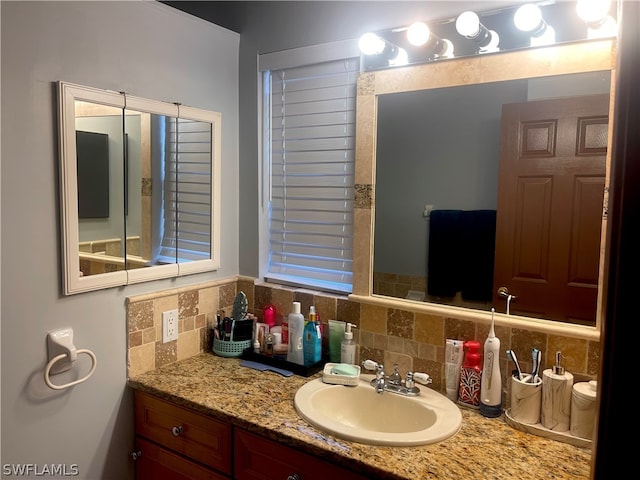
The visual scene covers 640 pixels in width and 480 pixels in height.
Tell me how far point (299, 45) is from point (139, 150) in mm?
744

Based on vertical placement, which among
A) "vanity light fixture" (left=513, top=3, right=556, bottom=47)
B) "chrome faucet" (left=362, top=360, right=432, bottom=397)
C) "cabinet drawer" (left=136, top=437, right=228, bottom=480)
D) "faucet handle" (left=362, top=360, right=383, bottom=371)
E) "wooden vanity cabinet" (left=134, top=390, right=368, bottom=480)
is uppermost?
"vanity light fixture" (left=513, top=3, right=556, bottom=47)

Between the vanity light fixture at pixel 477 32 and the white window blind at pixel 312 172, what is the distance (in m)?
0.44

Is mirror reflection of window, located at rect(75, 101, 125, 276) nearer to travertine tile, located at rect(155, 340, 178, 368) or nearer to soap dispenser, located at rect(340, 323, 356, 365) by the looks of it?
travertine tile, located at rect(155, 340, 178, 368)

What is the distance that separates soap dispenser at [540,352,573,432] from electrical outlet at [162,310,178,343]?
1.30 meters

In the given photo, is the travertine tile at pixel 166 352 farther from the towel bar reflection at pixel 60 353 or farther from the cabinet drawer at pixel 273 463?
the cabinet drawer at pixel 273 463

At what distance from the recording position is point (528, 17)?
1.43 m

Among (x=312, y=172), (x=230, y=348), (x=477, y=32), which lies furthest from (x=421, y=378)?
(x=477, y=32)

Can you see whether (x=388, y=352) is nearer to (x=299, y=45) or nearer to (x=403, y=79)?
(x=403, y=79)

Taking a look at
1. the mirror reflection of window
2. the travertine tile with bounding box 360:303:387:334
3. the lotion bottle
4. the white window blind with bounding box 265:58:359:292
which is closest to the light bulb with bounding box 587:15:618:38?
the white window blind with bounding box 265:58:359:292

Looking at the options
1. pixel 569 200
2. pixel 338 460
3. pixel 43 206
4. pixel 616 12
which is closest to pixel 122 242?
pixel 43 206

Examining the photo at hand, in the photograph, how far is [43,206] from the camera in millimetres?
1465

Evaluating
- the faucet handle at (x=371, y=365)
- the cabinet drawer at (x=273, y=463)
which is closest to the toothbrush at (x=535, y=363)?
the faucet handle at (x=371, y=365)

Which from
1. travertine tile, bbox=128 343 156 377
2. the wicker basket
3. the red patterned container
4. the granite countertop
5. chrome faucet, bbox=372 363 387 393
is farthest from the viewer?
the wicker basket

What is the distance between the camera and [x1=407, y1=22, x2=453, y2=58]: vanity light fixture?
160cm
